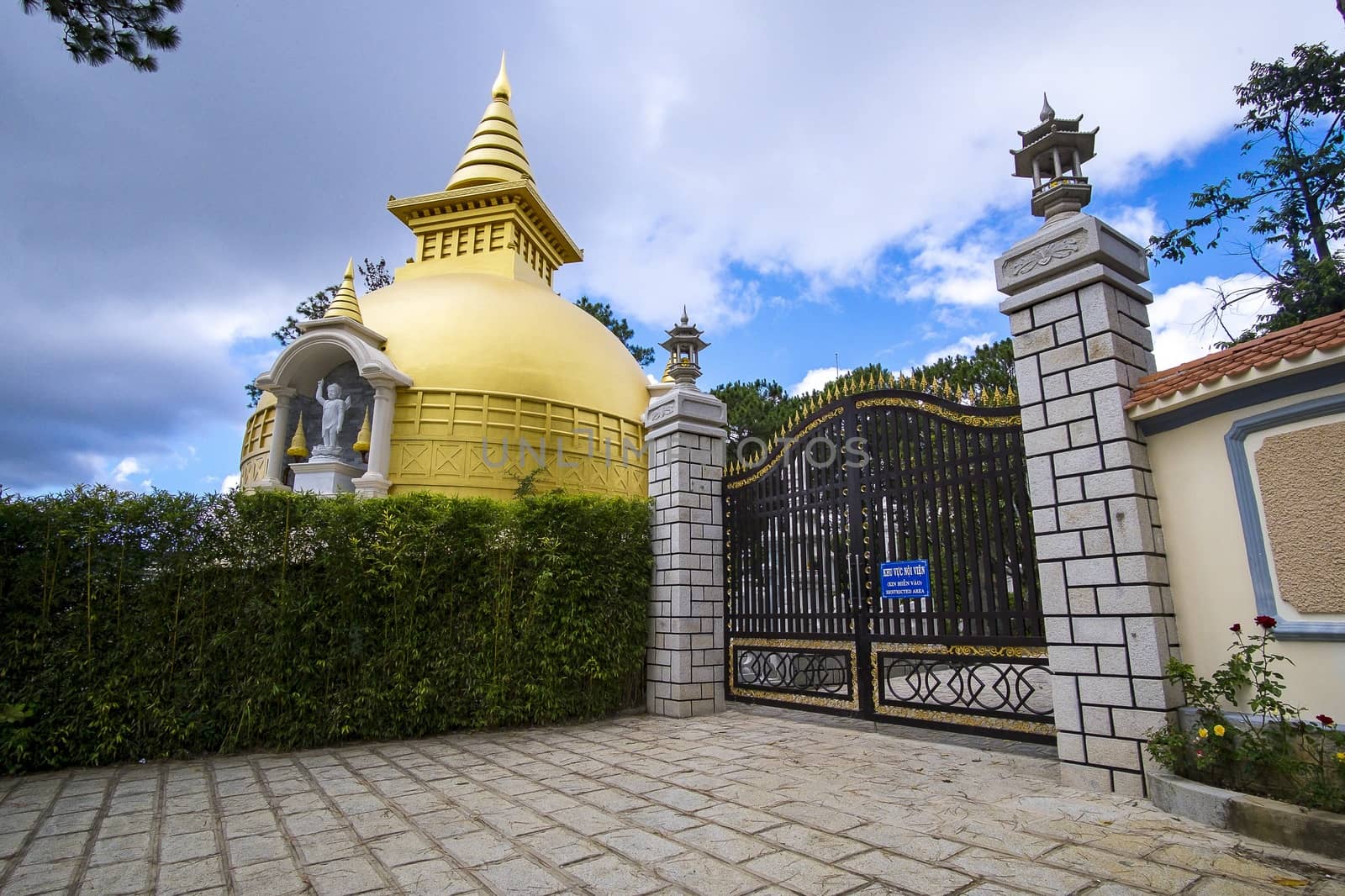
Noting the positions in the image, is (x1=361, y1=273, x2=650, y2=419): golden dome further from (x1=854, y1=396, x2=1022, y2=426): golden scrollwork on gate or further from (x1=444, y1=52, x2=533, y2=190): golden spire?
(x1=854, y1=396, x2=1022, y2=426): golden scrollwork on gate

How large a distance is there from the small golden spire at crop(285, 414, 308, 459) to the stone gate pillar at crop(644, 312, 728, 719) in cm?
909

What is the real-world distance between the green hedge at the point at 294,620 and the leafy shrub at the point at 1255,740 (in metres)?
4.58

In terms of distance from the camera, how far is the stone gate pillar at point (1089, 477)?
3938 millimetres

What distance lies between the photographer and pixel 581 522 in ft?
22.5

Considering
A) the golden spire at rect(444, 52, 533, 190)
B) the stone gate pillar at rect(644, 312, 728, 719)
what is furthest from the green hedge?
the golden spire at rect(444, 52, 533, 190)

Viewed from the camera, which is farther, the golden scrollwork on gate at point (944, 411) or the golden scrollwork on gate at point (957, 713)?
the golden scrollwork on gate at point (944, 411)

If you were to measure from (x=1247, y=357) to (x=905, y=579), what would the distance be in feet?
9.11

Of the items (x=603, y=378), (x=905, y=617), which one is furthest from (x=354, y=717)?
(x=603, y=378)

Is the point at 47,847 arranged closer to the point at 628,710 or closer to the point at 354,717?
the point at 354,717

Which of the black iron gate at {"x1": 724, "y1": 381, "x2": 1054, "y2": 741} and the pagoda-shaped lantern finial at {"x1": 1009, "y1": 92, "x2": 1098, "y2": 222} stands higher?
the pagoda-shaped lantern finial at {"x1": 1009, "y1": 92, "x2": 1098, "y2": 222}

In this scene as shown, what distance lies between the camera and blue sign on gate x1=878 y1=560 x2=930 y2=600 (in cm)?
559

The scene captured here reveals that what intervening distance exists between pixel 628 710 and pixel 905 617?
120 inches

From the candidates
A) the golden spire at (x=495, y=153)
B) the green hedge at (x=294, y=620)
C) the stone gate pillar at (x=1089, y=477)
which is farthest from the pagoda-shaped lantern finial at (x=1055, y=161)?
the golden spire at (x=495, y=153)

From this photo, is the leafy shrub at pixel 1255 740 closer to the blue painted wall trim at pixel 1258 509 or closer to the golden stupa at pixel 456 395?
the blue painted wall trim at pixel 1258 509
